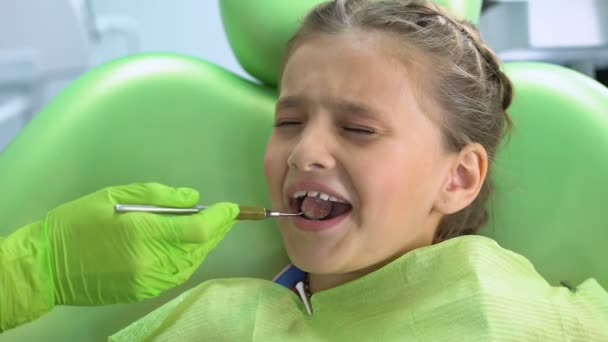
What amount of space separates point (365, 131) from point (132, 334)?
52 cm

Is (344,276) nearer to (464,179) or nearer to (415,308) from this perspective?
(415,308)

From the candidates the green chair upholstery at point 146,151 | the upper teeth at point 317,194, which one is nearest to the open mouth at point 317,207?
the upper teeth at point 317,194

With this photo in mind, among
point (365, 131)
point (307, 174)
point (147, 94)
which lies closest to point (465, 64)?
point (365, 131)

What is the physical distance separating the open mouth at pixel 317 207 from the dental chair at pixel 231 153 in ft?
0.73

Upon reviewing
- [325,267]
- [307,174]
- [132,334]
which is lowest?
[132,334]

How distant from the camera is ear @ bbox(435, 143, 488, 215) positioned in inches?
42.3

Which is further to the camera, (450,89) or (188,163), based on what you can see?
(188,163)

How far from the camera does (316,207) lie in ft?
3.38

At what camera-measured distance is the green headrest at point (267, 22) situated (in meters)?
1.20

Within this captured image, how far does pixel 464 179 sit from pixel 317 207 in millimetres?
250

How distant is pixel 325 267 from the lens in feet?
3.27

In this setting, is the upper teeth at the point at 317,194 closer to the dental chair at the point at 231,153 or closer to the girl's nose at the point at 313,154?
Answer: the girl's nose at the point at 313,154

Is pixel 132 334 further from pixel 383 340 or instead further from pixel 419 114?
pixel 419 114

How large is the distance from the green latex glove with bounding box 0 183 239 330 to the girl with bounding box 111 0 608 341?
0.15m
